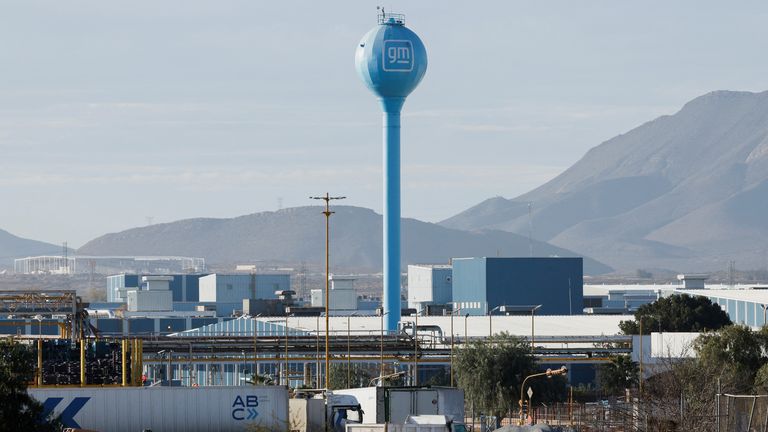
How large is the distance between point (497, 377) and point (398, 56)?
3737 centimetres

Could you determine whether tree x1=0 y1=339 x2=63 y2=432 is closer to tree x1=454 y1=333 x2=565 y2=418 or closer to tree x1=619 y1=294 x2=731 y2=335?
tree x1=454 y1=333 x2=565 y2=418

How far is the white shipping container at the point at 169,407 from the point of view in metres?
49.2

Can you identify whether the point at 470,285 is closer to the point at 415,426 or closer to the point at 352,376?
the point at 352,376

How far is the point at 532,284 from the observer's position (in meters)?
164

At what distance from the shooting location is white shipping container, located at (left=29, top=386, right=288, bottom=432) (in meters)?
49.2

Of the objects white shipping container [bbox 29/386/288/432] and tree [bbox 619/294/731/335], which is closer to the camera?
white shipping container [bbox 29/386/288/432]

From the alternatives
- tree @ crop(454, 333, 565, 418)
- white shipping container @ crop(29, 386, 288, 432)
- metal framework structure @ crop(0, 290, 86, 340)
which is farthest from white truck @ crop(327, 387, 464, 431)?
tree @ crop(454, 333, 565, 418)

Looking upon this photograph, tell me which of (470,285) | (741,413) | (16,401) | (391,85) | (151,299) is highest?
(391,85)

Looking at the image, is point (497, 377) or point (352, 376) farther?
point (352, 376)

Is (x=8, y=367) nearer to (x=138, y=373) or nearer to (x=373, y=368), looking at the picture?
(x=138, y=373)

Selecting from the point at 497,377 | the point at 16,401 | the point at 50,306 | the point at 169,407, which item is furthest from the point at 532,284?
the point at 16,401

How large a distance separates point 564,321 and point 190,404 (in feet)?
236

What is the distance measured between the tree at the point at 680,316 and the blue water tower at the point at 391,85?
54.0 feet

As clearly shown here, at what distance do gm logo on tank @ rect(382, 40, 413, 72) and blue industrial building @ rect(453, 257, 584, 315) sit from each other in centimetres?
5358
